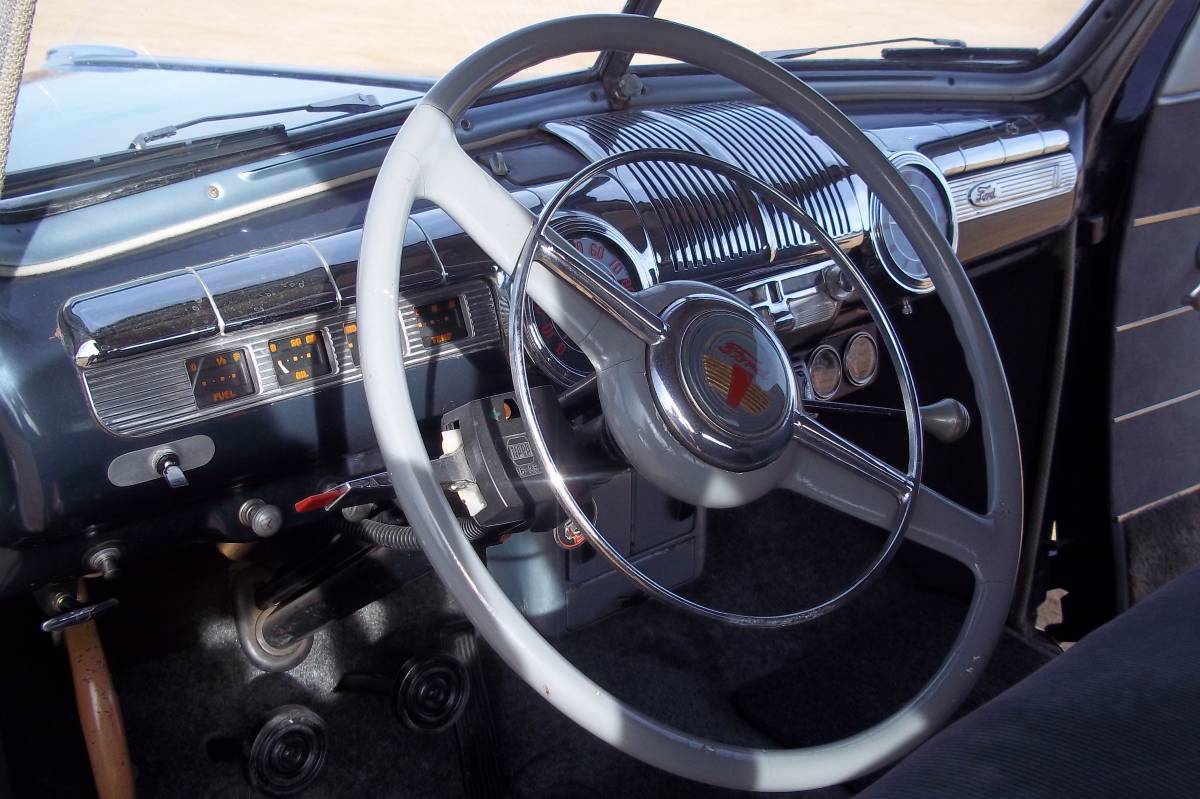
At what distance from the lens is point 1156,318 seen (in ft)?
6.95

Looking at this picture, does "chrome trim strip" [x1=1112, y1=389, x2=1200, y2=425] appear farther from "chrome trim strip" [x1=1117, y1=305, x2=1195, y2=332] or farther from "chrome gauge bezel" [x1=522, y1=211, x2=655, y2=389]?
"chrome gauge bezel" [x1=522, y1=211, x2=655, y2=389]

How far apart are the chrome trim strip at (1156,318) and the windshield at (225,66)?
1260 millimetres

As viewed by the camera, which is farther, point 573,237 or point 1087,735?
point 573,237

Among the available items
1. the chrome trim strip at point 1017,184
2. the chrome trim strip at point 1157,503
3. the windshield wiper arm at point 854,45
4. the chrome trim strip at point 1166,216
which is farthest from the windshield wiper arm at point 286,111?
the chrome trim strip at point 1157,503

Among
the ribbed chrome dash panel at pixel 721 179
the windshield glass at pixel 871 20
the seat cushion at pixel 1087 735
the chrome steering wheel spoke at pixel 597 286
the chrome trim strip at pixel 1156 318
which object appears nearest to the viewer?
the seat cushion at pixel 1087 735

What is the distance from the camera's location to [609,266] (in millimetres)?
1372

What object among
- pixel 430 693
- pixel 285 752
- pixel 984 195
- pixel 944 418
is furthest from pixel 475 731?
pixel 984 195

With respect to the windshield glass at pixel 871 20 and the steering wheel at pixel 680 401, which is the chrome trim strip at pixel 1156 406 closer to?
the windshield glass at pixel 871 20

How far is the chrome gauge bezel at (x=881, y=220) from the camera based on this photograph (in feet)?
5.52

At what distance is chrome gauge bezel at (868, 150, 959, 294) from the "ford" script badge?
65 mm

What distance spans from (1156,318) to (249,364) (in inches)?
73.8

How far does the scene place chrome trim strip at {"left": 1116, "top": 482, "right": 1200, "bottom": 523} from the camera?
83.5 inches

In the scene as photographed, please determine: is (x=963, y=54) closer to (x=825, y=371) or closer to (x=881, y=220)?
(x=881, y=220)

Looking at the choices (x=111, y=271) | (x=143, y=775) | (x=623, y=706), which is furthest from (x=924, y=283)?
(x=143, y=775)
